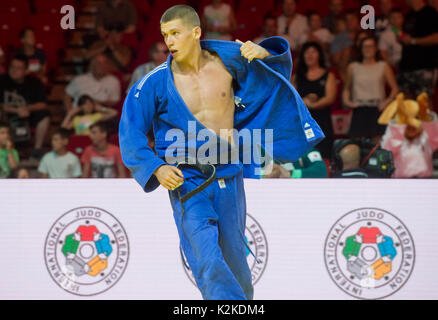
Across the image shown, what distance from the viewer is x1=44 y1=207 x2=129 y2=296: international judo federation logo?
5.78 metres

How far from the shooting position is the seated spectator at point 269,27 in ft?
27.4

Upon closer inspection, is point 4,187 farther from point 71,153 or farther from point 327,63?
point 327,63

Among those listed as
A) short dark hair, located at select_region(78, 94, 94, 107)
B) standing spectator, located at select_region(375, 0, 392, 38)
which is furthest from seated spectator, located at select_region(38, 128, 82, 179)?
standing spectator, located at select_region(375, 0, 392, 38)

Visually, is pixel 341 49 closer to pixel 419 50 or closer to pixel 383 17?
pixel 383 17

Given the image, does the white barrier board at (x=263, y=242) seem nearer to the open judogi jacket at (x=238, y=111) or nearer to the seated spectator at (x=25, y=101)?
the open judogi jacket at (x=238, y=111)

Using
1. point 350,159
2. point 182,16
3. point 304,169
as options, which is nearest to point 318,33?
point 350,159

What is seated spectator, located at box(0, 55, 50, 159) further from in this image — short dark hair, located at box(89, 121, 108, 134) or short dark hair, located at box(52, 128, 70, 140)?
short dark hair, located at box(89, 121, 108, 134)

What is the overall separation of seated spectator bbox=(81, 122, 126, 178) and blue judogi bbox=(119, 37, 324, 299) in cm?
275

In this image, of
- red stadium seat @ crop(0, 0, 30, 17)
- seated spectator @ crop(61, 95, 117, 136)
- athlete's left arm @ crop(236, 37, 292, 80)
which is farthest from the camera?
red stadium seat @ crop(0, 0, 30, 17)

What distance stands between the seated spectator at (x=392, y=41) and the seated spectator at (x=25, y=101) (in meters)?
4.06

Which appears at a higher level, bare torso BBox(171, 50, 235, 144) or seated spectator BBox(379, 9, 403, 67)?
seated spectator BBox(379, 9, 403, 67)

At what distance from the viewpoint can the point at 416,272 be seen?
5684 mm

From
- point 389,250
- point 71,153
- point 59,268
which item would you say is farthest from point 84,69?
point 389,250

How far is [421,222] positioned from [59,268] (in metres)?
3.08
